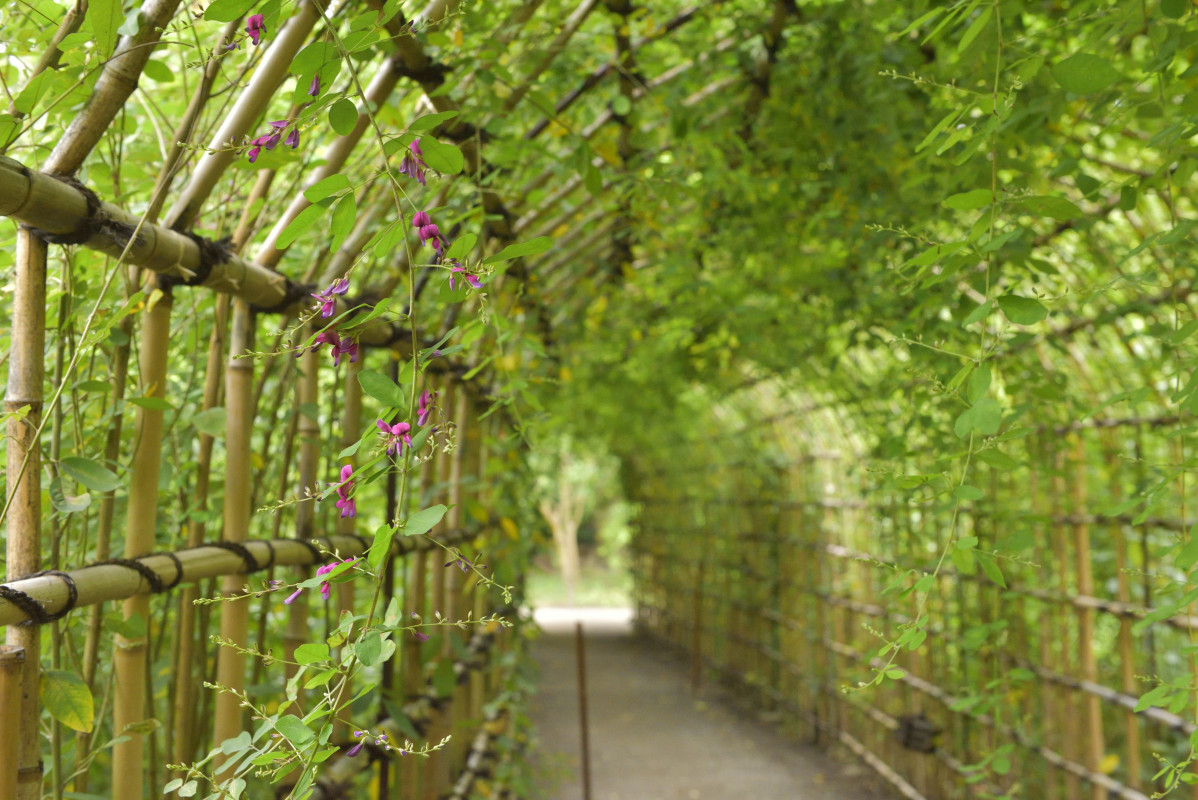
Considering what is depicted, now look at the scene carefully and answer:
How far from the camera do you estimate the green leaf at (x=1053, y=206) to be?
34.8 inches

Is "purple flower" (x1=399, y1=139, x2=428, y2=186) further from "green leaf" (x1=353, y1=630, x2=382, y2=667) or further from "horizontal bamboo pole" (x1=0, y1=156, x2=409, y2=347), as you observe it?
"green leaf" (x1=353, y1=630, x2=382, y2=667)

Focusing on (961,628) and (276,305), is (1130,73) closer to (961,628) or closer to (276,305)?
(276,305)

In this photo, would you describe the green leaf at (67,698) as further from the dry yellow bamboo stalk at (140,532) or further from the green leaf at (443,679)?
the green leaf at (443,679)

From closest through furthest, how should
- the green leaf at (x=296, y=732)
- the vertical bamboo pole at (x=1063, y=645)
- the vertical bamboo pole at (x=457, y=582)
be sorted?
the green leaf at (x=296, y=732), the vertical bamboo pole at (x=457, y=582), the vertical bamboo pole at (x=1063, y=645)

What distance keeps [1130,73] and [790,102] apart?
2.49ft

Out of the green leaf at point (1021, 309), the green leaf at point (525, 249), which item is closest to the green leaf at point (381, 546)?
the green leaf at point (525, 249)

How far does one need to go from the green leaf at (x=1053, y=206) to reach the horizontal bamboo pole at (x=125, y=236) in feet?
2.17

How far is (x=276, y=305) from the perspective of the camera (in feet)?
3.88

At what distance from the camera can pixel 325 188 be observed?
0.71 meters

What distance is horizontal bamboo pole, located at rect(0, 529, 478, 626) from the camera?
749 mm

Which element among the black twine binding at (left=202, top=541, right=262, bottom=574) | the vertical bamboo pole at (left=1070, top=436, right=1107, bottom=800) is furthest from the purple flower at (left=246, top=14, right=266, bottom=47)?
the vertical bamboo pole at (left=1070, top=436, right=1107, bottom=800)

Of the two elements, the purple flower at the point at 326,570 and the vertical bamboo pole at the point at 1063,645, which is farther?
the vertical bamboo pole at the point at 1063,645

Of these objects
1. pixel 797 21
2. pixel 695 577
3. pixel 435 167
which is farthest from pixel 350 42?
pixel 695 577

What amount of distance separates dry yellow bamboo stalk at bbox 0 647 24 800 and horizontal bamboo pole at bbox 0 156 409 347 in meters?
0.35
